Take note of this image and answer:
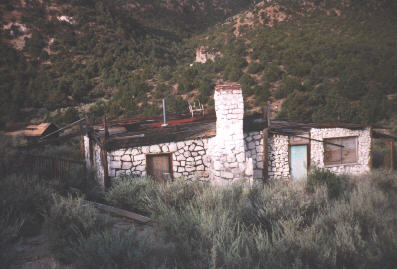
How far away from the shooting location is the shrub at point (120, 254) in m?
3.38

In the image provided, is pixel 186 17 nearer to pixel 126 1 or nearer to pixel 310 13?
pixel 126 1

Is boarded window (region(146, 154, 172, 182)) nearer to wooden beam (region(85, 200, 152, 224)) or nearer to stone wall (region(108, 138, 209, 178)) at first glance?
stone wall (region(108, 138, 209, 178))

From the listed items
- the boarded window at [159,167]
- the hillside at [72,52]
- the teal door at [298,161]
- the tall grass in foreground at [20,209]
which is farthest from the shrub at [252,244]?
the hillside at [72,52]

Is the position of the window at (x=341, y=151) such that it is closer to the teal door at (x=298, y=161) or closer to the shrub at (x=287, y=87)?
the teal door at (x=298, y=161)

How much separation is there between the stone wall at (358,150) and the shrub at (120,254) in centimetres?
878

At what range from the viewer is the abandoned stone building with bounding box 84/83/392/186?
865 centimetres

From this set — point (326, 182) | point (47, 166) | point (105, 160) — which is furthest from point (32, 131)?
point (326, 182)

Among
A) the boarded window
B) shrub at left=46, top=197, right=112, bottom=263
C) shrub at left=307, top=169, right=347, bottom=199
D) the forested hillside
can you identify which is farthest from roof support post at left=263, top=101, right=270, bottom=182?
the forested hillside

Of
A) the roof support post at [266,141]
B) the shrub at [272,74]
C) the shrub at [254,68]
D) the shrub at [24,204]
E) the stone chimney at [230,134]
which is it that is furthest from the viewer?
the shrub at [254,68]

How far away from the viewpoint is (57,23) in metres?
37.5

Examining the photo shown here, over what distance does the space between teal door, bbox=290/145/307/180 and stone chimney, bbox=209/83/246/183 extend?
3034 mm

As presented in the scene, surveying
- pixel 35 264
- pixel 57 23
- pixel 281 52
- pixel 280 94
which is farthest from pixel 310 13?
pixel 35 264

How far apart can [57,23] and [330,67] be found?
124 feet

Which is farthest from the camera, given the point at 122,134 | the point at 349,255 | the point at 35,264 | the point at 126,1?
the point at 126,1
